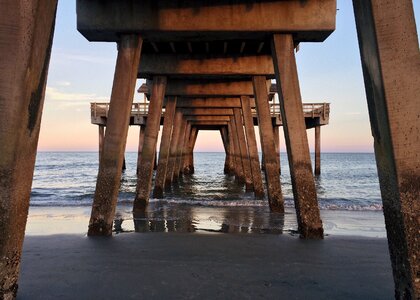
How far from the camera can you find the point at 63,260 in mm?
4613

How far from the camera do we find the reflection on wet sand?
7410 mm

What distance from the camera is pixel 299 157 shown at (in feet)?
20.4

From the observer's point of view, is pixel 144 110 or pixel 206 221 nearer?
pixel 206 221

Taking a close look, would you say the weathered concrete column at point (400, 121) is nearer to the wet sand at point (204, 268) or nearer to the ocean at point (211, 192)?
the wet sand at point (204, 268)

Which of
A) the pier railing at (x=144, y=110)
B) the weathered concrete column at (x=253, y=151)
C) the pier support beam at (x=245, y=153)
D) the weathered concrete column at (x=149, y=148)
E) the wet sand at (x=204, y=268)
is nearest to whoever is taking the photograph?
the wet sand at (x=204, y=268)

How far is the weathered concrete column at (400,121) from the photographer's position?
2482 millimetres

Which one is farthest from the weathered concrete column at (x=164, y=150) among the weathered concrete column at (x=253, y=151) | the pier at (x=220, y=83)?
the weathered concrete column at (x=253, y=151)

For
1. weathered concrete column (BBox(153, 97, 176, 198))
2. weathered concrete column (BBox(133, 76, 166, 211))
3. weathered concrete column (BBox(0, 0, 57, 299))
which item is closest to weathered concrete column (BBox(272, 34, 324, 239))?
weathered concrete column (BBox(0, 0, 57, 299))

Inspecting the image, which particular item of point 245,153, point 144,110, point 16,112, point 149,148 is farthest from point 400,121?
point 144,110

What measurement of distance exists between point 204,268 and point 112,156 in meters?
2.88

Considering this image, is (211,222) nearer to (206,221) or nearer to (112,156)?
(206,221)

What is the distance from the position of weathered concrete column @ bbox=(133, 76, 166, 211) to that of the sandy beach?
3134 millimetres

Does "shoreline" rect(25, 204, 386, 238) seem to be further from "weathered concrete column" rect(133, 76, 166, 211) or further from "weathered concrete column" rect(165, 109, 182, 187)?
"weathered concrete column" rect(165, 109, 182, 187)

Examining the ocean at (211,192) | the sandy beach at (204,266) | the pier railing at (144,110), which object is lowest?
the sandy beach at (204,266)
